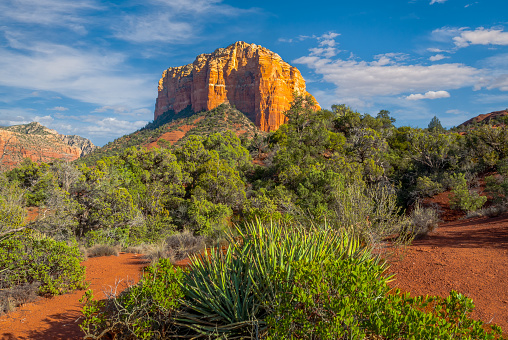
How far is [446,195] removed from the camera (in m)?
18.0

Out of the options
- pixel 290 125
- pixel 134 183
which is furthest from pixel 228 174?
pixel 290 125

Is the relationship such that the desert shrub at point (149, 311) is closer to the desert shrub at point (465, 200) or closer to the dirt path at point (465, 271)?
the dirt path at point (465, 271)

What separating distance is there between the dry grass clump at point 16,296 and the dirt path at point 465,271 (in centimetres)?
631

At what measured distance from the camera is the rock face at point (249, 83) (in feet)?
254

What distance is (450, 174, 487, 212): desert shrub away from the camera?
1480 cm

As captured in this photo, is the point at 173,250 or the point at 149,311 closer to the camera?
the point at 149,311

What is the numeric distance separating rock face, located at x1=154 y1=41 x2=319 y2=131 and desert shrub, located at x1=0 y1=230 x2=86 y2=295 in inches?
2785

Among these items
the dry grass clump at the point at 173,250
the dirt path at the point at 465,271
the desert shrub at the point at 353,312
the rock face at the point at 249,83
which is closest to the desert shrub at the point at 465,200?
the dirt path at the point at 465,271

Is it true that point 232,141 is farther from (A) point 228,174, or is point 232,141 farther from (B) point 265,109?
(B) point 265,109

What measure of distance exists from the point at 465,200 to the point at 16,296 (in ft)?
58.2

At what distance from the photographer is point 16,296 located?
17.4ft

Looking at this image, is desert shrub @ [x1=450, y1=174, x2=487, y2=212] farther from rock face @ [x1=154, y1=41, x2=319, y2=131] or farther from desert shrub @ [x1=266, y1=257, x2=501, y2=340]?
rock face @ [x1=154, y1=41, x2=319, y2=131]

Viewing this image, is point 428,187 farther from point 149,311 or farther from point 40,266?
point 40,266

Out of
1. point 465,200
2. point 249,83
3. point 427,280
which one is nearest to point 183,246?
point 427,280
